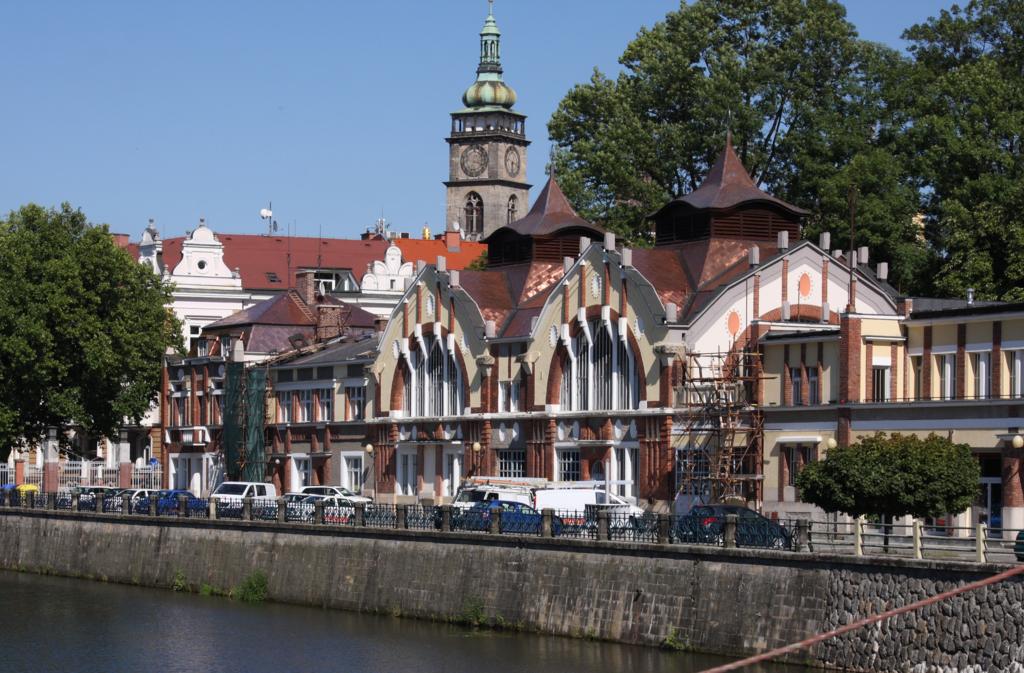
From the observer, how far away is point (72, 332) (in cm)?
9138

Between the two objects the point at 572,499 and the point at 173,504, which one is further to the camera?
the point at 173,504

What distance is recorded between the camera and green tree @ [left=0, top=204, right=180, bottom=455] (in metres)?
90.7

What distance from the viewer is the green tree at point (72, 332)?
90688mm

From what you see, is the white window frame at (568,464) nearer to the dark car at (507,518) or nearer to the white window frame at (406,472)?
the white window frame at (406,472)

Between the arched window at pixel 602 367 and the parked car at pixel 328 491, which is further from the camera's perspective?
the parked car at pixel 328 491

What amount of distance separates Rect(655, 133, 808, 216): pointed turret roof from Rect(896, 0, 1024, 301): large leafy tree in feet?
28.2

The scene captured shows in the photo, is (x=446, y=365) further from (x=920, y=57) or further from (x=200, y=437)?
(x=920, y=57)

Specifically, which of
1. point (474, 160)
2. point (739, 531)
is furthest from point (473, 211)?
point (739, 531)

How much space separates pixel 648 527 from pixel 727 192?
86.0 ft

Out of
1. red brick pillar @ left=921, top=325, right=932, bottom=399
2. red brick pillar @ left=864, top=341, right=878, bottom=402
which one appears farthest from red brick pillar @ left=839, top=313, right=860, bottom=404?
red brick pillar @ left=921, top=325, right=932, bottom=399

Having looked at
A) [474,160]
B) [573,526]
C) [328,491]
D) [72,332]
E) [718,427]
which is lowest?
[573,526]

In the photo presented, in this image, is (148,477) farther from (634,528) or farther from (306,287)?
(634,528)

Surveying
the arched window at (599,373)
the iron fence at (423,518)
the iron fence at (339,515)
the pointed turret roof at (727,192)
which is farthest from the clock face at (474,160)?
the iron fence at (423,518)

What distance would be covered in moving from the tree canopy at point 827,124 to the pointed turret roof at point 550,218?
25.0 feet
